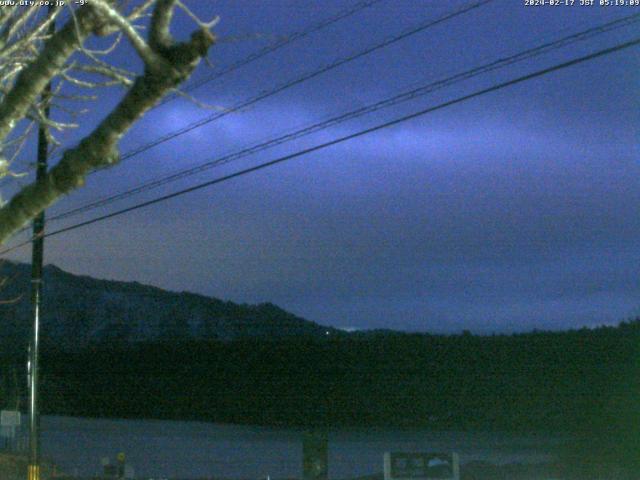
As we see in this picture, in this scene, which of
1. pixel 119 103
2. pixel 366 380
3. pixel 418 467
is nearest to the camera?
pixel 119 103

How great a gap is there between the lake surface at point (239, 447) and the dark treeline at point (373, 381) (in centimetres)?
108

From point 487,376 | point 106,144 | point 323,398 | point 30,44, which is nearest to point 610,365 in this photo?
point 487,376

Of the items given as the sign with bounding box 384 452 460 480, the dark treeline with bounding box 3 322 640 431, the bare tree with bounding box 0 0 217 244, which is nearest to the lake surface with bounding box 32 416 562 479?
Result: the dark treeline with bounding box 3 322 640 431

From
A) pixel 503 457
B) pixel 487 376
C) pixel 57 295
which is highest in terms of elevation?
pixel 57 295

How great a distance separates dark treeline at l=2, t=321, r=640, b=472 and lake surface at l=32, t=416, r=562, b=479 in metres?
1.08

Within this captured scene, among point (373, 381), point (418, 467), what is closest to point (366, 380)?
point (373, 381)

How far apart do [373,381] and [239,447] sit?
9.90 meters

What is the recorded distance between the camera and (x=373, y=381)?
48.9 m

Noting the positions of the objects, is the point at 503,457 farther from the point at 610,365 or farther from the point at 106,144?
the point at 106,144

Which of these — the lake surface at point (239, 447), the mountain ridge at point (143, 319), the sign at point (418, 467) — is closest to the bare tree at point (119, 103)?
the sign at point (418, 467)

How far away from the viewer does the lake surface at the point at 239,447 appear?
114ft

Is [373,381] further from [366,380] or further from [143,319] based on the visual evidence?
[143,319]

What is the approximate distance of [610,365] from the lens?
41438 millimetres

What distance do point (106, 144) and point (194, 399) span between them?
4860 centimetres
